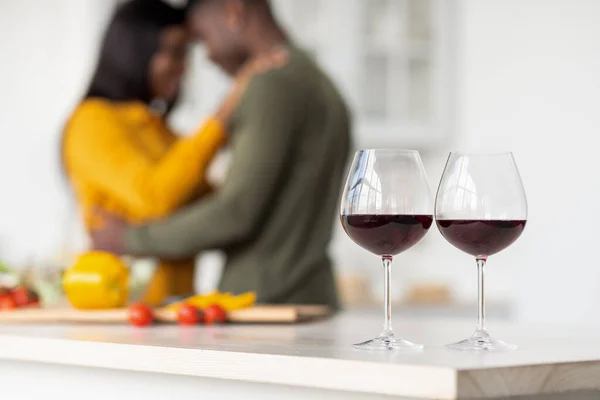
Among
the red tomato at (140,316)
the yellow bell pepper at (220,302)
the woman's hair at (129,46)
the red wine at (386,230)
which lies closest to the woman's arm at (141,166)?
the woman's hair at (129,46)

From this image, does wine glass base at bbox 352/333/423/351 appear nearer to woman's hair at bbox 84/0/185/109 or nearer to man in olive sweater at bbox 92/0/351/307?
man in olive sweater at bbox 92/0/351/307

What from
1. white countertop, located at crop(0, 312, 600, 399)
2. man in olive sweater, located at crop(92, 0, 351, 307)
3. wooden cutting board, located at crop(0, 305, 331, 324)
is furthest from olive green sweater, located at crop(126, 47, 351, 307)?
white countertop, located at crop(0, 312, 600, 399)

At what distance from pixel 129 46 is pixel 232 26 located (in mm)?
290

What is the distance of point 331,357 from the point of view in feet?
3.21

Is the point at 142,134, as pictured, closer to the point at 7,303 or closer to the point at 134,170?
the point at 134,170

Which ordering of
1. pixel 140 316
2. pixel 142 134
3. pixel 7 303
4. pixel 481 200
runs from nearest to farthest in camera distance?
pixel 481 200 < pixel 140 316 < pixel 7 303 < pixel 142 134

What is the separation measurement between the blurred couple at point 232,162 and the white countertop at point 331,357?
1.91ft

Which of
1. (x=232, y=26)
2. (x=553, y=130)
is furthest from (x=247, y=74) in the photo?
(x=553, y=130)

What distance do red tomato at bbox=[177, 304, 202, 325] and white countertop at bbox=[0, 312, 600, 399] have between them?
0.05 metres

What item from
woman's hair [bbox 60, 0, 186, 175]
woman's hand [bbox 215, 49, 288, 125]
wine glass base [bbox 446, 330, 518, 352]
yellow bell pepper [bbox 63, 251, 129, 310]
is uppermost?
woman's hair [bbox 60, 0, 186, 175]

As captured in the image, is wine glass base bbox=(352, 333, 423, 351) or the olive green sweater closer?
wine glass base bbox=(352, 333, 423, 351)

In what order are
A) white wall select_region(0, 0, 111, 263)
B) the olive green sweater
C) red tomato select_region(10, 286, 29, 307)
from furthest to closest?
white wall select_region(0, 0, 111, 263)
the olive green sweater
red tomato select_region(10, 286, 29, 307)

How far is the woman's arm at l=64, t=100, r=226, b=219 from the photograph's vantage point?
7.27 feet

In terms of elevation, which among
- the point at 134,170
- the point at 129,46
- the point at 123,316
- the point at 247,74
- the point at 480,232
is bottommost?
the point at 123,316
